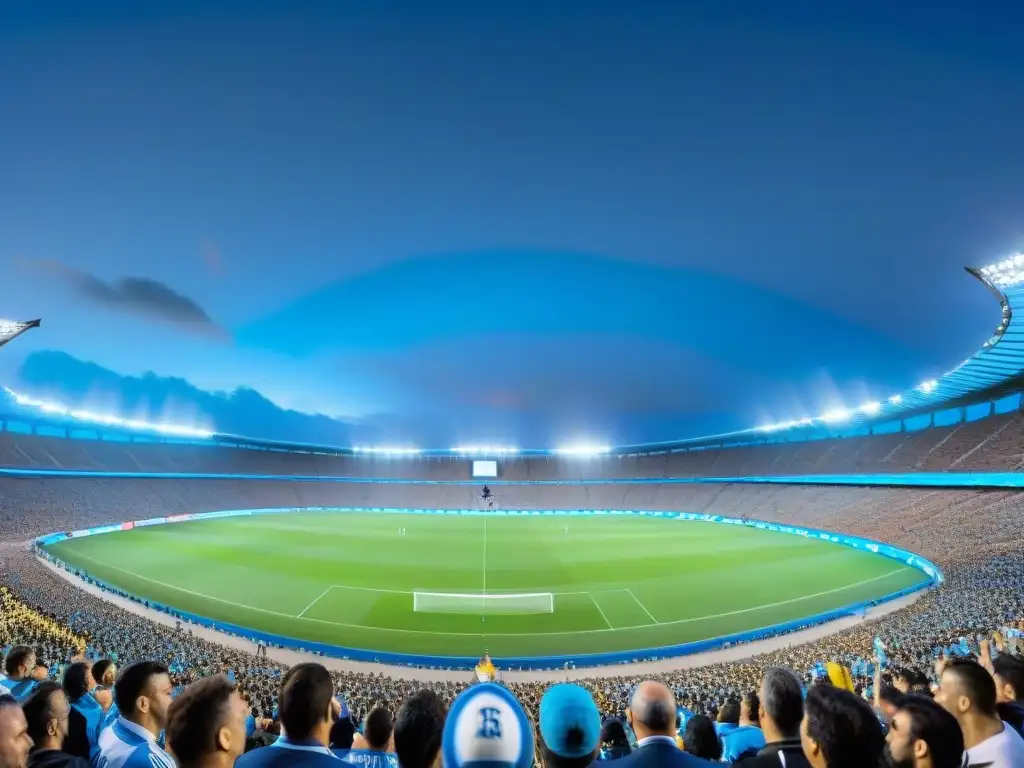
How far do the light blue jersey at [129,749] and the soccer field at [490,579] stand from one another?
18.8 metres

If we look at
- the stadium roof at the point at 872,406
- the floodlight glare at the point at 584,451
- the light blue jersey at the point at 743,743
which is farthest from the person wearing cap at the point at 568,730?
the floodlight glare at the point at 584,451

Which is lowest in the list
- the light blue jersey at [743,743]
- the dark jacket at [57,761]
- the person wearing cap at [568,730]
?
the light blue jersey at [743,743]

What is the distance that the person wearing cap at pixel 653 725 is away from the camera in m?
2.64

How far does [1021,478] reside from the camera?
121 feet

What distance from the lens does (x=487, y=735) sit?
6.37 ft

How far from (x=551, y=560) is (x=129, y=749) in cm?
3822

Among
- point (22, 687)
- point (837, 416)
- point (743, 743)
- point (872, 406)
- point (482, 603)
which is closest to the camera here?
point (743, 743)

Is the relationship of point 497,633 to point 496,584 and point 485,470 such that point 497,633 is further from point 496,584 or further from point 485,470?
point 485,470

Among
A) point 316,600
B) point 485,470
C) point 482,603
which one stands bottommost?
point 482,603

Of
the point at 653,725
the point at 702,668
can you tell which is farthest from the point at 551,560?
the point at 653,725

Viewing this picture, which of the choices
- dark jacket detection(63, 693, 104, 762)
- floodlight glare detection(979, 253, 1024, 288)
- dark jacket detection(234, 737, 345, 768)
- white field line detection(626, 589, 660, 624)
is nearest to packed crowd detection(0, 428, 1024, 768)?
dark jacket detection(234, 737, 345, 768)

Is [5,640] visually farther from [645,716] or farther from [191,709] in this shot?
[645,716]

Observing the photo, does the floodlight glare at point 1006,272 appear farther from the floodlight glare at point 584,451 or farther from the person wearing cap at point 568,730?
the floodlight glare at point 584,451

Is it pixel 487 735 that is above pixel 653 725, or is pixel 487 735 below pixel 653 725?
above
